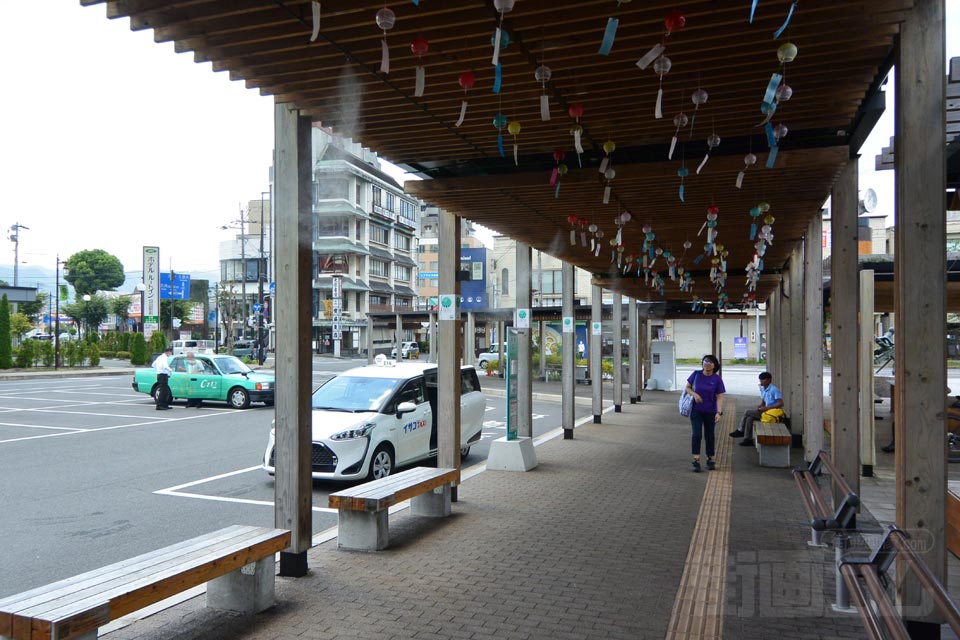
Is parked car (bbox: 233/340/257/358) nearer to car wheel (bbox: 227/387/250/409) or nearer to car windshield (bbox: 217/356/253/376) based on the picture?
car windshield (bbox: 217/356/253/376)

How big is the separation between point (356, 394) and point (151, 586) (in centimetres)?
635

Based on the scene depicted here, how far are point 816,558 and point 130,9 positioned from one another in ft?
20.8

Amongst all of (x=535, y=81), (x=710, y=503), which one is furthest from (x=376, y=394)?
(x=535, y=81)

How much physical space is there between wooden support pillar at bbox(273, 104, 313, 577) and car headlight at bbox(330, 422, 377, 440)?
137 inches

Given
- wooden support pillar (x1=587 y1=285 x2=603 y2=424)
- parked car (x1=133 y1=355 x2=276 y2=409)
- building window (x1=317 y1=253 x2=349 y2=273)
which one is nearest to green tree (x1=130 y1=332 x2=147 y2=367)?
building window (x1=317 y1=253 x2=349 y2=273)

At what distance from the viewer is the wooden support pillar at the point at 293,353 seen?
5.41 m

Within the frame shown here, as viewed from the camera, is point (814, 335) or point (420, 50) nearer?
point (420, 50)

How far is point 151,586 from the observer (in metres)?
3.86

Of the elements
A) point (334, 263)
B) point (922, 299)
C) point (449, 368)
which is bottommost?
point (449, 368)

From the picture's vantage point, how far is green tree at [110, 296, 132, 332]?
7388 centimetres

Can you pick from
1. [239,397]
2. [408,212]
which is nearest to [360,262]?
[408,212]

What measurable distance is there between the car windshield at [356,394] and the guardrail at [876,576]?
582 cm

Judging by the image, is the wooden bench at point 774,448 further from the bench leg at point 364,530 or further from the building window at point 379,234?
the building window at point 379,234

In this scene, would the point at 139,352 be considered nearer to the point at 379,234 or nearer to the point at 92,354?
the point at 92,354
